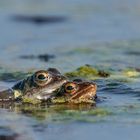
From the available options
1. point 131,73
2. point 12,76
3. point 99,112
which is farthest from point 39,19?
point 99,112

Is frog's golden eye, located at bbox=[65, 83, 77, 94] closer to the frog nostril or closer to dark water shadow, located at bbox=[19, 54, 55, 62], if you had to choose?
the frog nostril

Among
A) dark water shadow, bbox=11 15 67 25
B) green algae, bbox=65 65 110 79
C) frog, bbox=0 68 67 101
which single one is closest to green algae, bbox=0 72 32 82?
green algae, bbox=65 65 110 79

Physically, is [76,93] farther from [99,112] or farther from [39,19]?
[39,19]

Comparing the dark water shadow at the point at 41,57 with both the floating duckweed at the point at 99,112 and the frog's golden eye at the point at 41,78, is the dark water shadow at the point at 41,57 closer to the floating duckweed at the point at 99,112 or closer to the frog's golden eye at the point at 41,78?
the frog's golden eye at the point at 41,78

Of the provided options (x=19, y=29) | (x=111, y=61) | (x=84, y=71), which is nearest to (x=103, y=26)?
(x=19, y=29)

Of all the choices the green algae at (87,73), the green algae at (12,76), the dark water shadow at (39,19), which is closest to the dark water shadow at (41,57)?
the green algae at (12,76)

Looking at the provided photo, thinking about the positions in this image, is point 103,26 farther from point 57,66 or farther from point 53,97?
point 53,97
